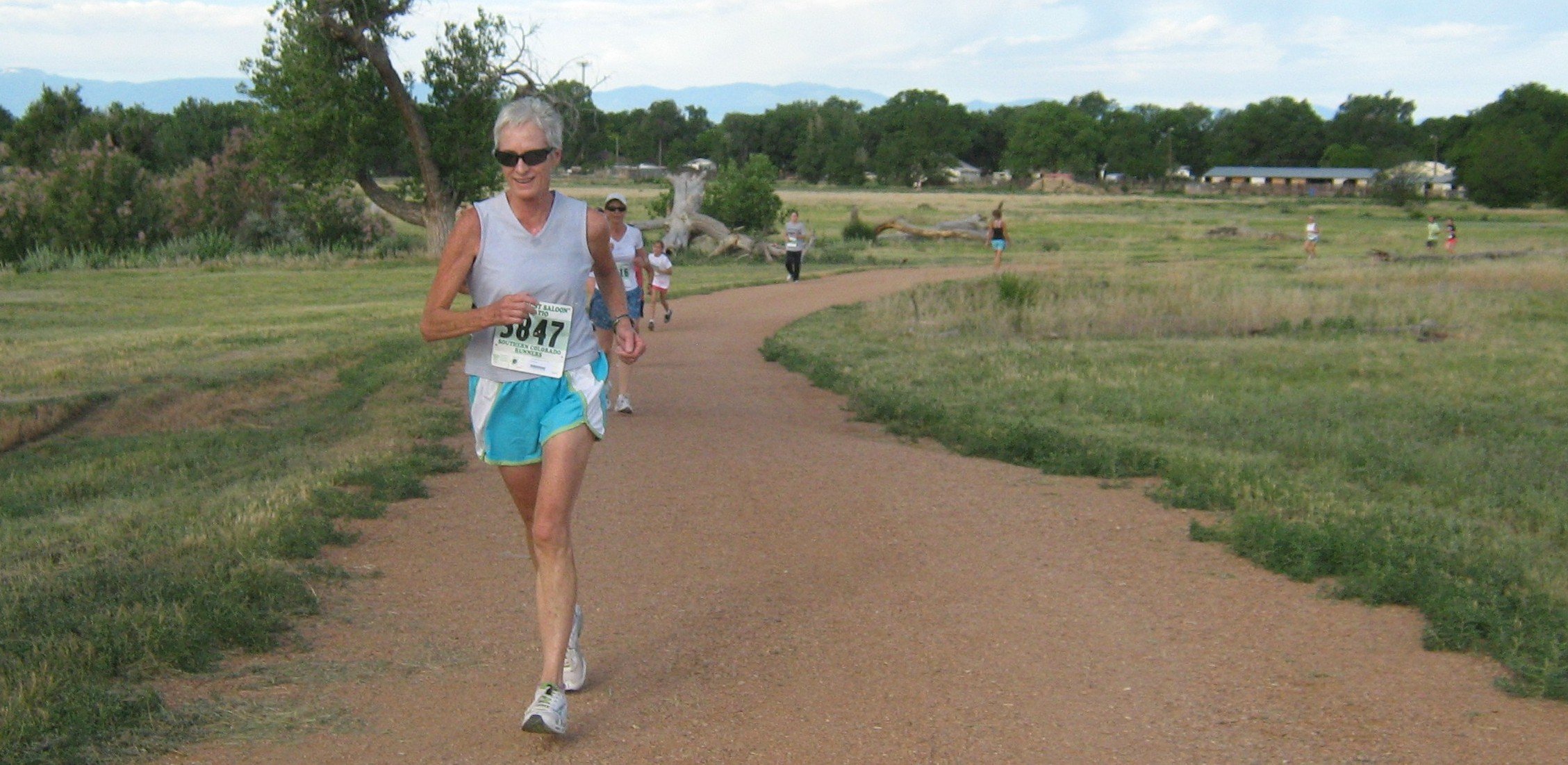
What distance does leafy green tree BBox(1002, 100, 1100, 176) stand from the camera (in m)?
136

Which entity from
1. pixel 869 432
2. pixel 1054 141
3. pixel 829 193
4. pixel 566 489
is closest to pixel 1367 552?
pixel 566 489

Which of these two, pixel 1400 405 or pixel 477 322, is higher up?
pixel 477 322

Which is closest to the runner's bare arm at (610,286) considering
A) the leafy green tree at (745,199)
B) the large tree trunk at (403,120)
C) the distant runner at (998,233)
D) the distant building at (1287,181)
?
the distant runner at (998,233)

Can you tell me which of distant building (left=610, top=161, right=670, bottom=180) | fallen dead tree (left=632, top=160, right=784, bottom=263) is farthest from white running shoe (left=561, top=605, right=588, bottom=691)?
distant building (left=610, top=161, right=670, bottom=180)

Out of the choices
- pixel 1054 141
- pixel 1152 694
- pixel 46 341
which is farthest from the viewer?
pixel 1054 141

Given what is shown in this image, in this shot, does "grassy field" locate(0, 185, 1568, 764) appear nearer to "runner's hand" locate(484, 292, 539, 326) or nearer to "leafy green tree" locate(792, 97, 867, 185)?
"runner's hand" locate(484, 292, 539, 326)

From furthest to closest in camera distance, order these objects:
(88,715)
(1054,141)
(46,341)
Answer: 1. (1054,141)
2. (46,341)
3. (88,715)

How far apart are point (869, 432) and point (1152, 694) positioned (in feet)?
21.2

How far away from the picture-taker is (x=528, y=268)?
479cm

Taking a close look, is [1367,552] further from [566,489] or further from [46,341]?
[46,341]

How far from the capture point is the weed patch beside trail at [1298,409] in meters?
6.99

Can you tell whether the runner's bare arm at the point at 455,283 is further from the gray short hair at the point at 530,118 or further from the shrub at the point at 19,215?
the shrub at the point at 19,215

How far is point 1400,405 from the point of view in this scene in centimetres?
1308

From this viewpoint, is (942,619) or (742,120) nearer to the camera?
(942,619)
